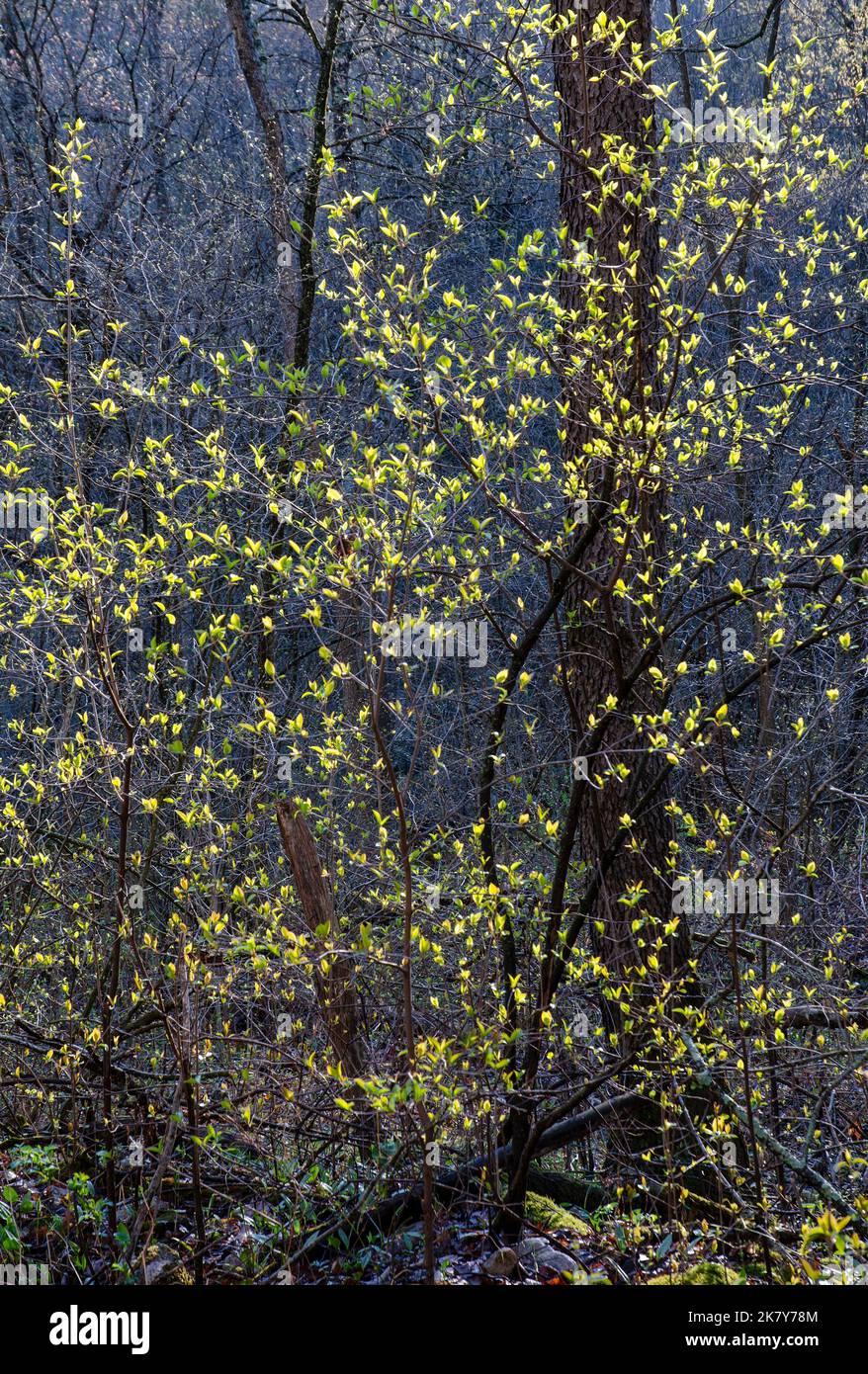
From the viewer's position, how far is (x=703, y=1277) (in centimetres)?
335

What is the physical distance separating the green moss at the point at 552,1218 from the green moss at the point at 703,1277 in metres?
0.57

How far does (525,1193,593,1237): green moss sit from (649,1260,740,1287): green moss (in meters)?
0.57

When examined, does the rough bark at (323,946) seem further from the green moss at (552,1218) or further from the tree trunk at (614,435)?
the tree trunk at (614,435)

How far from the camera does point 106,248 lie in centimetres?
783

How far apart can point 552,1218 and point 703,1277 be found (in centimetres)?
80

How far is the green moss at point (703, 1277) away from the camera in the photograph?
3.33 meters

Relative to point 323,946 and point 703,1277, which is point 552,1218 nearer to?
point 703,1277

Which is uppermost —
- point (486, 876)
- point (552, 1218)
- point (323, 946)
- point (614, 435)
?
point (614, 435)

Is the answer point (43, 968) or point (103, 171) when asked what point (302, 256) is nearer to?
point (103, 171)

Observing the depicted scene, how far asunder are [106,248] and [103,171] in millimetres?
2102

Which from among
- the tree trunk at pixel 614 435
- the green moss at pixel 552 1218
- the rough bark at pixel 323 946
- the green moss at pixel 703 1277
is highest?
the tree trunk at pixel 614 435

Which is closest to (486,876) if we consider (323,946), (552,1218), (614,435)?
(323,946)

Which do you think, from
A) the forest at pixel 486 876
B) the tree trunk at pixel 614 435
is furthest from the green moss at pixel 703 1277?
the tree trunk at pixel 614 435
